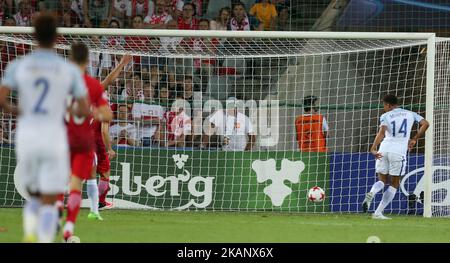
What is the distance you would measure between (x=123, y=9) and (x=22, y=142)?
47.2 ft

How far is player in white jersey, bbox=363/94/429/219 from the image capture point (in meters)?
17.6

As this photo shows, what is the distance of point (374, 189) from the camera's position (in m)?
17.8

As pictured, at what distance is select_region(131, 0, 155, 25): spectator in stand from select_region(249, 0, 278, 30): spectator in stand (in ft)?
7.05

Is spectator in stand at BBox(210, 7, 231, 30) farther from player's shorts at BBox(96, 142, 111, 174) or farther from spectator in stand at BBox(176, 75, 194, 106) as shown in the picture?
player's shorts at BBox(96, 142, 111, 174)

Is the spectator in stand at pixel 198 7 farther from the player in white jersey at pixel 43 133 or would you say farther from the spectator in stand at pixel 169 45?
the player in white jersey at pixel 43 133

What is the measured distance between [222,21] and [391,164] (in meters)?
5.73

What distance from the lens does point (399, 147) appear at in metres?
17.8

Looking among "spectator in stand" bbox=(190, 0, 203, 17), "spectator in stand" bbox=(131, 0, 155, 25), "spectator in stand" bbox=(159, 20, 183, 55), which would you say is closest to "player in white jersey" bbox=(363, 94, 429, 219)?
"spectator in stand" bbox=(159, 20, 183, 55)

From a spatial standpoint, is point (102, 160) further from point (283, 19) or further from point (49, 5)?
point (283, 19)

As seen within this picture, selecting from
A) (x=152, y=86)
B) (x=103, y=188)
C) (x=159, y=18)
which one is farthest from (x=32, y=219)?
(x=159, y=18)

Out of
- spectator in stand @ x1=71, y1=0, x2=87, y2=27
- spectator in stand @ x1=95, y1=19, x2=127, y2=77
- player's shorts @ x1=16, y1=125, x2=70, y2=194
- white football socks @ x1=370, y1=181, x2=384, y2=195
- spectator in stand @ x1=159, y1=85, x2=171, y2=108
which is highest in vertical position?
spectator in stand @ x1=71, y1=0, x2=87, y2=27

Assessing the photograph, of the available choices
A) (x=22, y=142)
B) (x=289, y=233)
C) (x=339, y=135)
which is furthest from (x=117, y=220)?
(x=22, y=142)
